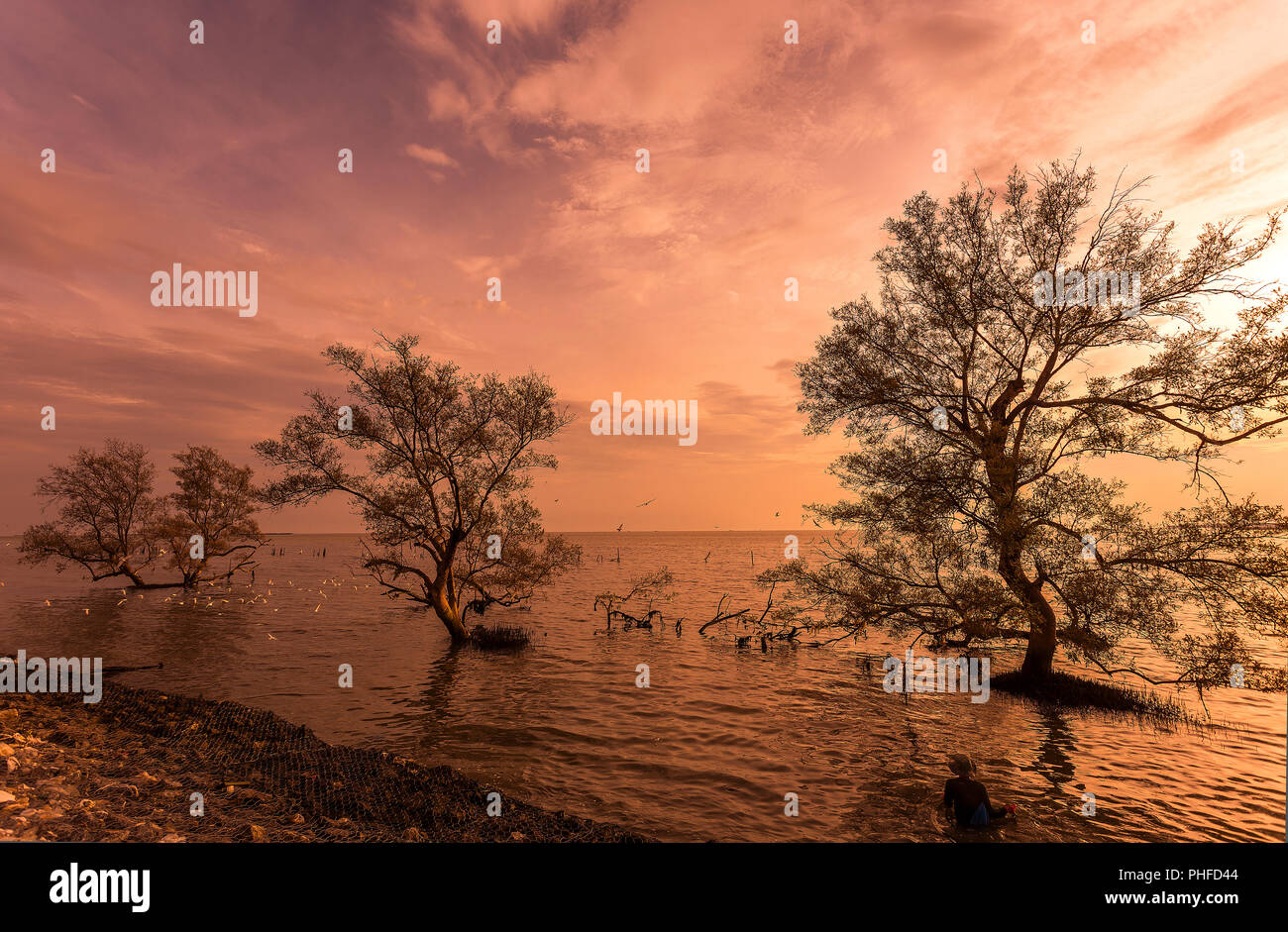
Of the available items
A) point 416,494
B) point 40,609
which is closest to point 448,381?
point 416,494

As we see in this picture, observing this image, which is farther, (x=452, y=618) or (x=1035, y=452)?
(x=452, y=618)

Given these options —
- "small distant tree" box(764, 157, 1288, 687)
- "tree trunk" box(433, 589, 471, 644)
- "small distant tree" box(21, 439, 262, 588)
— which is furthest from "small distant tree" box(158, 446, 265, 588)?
"small distant tree" box(764, 157, 1288, 687)

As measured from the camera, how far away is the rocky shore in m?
8.83

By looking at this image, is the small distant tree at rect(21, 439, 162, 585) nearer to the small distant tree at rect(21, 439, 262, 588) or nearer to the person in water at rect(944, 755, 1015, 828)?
the small distant tree at rect(21, 439, 262, 588)

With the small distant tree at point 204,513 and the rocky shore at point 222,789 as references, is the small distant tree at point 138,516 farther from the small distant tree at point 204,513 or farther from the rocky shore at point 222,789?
the rocky shore at point 222,789

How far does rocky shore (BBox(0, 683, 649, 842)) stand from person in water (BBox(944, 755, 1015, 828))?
6.80m

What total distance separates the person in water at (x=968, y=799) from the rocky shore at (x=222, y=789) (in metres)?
6.80

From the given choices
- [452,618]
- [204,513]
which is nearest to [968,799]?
[452,618]

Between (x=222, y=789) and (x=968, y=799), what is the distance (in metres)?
15.2

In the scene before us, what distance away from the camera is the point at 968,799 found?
11766 mm

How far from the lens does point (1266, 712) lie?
20859 mm

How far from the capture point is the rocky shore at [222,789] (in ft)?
29.0

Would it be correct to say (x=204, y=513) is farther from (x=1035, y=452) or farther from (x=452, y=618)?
(x=1035, y=452)

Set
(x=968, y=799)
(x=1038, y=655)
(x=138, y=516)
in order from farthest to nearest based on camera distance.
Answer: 1. (x=138, y=516)
2. (x=1038, y=655)
3. (x=968, y=799)
